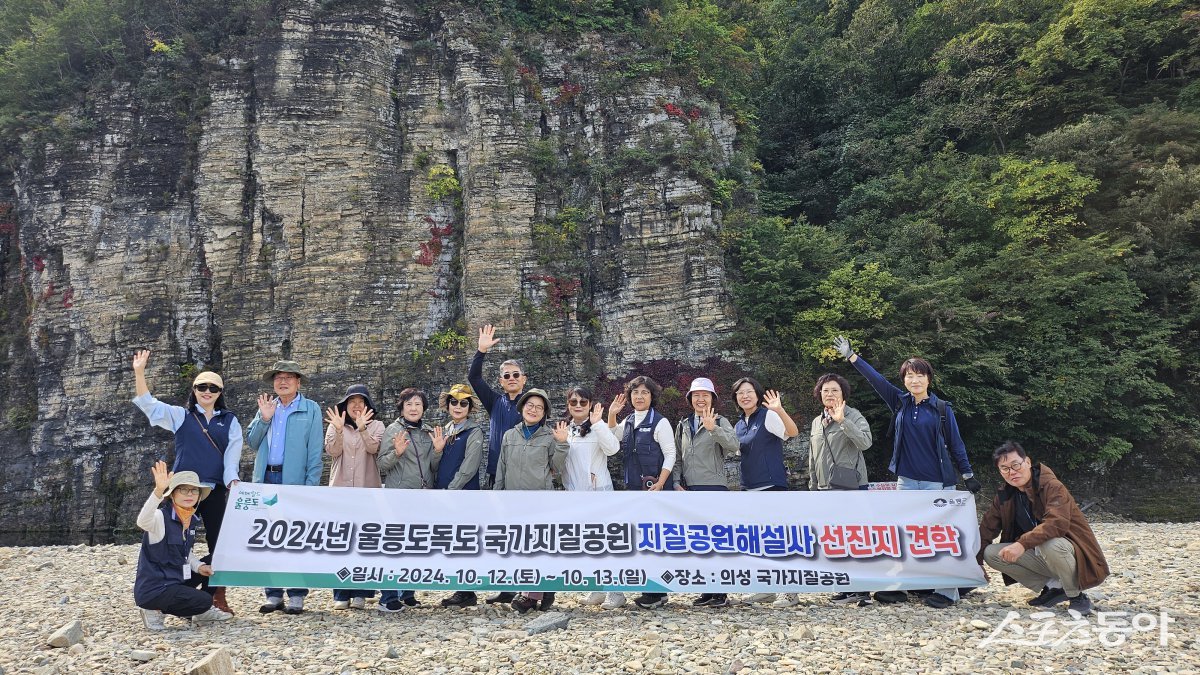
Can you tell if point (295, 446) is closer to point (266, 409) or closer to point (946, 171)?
point (266, 409)

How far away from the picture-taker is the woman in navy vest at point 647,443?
6094 mm

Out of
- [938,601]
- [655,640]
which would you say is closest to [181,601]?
[655,640]

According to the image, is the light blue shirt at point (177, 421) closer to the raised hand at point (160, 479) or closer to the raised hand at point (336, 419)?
the raised hand at point (160, 479)

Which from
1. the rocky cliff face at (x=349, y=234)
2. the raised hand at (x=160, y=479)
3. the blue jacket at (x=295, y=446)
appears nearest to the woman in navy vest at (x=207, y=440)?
the blue jacket at (x=295, y=446)

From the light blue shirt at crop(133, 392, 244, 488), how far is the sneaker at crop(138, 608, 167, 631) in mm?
1120

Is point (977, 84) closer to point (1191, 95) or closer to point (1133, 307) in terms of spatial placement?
point (1191, 95)

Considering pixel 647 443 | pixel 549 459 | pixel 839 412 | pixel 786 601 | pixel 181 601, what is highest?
pixel 839 412

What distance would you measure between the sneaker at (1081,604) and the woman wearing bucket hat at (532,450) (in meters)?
4.52

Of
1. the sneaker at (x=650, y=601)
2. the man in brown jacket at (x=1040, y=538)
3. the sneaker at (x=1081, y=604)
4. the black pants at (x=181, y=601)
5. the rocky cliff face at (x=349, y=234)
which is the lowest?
the sneaker at (x=650, y=601)

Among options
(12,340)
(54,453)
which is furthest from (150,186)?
(54,453)

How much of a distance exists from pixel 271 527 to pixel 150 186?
20261 mm

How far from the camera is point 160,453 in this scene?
1827 centimetres

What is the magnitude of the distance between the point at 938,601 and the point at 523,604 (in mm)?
3745

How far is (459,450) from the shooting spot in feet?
20.0
